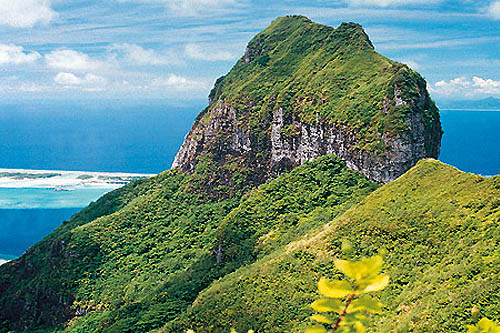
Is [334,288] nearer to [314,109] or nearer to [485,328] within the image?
[485,328]

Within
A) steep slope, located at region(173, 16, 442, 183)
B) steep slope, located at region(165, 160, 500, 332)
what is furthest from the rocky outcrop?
steep slope, located at region(165, 160, 500, 332)

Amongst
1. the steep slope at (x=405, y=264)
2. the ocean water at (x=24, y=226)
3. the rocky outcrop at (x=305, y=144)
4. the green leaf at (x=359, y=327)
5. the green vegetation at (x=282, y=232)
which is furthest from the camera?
the ocean water at (x=24, y=226)

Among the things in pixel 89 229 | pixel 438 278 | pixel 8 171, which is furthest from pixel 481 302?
pixel 8 171

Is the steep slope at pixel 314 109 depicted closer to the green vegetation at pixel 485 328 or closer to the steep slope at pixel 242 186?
the steep slope at pixel 242 186

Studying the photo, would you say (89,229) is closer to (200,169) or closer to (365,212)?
(200,169)

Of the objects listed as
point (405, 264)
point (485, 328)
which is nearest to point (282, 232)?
point (405, 264)

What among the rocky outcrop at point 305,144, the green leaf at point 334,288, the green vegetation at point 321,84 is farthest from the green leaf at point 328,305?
the green vegetation at point 321,84

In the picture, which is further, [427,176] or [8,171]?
[8,171]
